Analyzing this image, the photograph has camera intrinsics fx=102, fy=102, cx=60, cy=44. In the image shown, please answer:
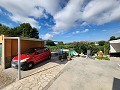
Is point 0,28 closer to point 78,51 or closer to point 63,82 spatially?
point 78,51

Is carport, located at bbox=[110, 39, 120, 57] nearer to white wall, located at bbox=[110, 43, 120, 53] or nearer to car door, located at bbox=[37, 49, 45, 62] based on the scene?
white wall, located at bbox=[110, 43, 120, 53]

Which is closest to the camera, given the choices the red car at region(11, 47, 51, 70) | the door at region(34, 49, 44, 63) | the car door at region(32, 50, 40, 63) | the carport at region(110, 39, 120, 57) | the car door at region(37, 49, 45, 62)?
the red car at region(11, 47, 51, 70)

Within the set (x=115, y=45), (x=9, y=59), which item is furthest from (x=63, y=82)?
(x=115, y=45)

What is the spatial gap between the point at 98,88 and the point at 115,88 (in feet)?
2.91

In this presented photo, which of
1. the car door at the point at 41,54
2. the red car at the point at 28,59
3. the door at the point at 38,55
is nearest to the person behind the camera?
the red car at the point at 28,59

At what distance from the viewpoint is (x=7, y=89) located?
5055mm

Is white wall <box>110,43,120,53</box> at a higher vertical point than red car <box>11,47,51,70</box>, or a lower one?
higher

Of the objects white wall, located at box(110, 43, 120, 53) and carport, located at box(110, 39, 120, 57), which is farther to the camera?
white wall, located at box(110, 43, 120, 53)

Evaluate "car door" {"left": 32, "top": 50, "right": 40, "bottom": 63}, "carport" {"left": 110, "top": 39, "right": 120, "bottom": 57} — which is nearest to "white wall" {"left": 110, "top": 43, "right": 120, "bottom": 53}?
"carport" {"left": 110, "top": 39, "right": 120, "bottom": 57}

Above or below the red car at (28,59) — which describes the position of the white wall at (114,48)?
above

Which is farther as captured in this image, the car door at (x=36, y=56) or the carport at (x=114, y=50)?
the carport at (x=114, y=50)

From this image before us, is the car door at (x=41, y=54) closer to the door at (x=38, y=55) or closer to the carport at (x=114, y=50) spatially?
the door at (x=38, y=55)

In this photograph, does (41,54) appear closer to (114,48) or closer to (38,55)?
(38,55)

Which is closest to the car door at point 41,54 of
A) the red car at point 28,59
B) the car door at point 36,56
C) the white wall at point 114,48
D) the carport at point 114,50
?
the red car at point 28,59
